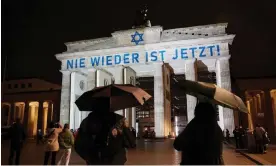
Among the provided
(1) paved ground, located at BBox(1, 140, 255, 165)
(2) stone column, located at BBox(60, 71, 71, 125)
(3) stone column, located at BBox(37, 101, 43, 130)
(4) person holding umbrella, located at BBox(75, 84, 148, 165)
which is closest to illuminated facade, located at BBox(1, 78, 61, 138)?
(3) stone column, located at BBox(37, 101, 43, 130)

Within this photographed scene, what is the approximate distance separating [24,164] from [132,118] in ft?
81.8

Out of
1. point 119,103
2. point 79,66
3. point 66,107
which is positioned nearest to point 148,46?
point 79,66

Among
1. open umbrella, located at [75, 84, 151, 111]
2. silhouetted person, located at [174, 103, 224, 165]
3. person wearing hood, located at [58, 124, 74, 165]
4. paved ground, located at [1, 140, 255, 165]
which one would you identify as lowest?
paved ground, located at [1, 140, 255, 165]

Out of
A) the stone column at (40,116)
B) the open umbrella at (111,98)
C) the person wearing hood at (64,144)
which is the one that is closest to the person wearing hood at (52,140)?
the person wearing hood at (64,144)

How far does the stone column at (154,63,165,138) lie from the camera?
30625mm

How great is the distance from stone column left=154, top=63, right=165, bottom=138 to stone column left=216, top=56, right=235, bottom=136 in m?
6.54

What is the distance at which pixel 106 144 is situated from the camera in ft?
12.8

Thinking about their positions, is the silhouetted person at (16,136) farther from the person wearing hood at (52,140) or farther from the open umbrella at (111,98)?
the open umbrella at (111,98)

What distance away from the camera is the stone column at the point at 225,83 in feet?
93.9

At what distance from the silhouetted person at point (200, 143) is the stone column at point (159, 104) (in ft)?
89.9

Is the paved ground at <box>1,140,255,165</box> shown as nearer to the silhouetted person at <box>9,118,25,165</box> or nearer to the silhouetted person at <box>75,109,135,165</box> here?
the silhouetted person at <box>9,118,25,165</box>

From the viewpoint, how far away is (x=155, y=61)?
104 ft

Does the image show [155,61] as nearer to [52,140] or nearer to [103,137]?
[52,140]

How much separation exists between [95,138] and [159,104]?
2751 cm
